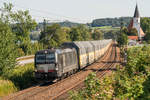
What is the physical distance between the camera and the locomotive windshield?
1922cm

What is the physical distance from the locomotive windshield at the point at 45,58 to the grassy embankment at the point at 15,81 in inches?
101

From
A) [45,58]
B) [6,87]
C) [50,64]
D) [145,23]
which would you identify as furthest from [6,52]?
[145,23]

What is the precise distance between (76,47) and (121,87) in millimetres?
15613

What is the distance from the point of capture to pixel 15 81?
19.9m

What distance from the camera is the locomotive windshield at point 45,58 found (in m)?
19.2

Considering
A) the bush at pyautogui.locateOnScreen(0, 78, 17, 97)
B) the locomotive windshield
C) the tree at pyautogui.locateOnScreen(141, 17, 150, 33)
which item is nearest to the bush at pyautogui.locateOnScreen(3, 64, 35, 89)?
the bush at pyautogui.locateOnScreen(0, 78, 17, 97)

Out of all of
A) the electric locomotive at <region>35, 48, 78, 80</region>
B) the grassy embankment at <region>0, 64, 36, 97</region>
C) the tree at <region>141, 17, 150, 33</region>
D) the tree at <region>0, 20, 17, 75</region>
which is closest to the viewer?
the grassy embankment at <region>0, 64, 36, 97</region>

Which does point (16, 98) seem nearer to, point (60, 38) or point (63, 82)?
point (63, 82)

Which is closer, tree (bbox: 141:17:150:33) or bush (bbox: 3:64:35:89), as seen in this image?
bush (bbox: 3:64:35:89)

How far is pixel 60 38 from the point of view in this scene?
86938 millimetres

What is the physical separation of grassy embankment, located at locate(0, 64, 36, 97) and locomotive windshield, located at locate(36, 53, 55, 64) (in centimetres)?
256

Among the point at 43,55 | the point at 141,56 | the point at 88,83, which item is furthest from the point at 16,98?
the point at 141,56

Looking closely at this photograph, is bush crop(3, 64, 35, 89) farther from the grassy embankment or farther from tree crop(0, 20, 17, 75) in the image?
tree crop(0, 20, 17, 75)

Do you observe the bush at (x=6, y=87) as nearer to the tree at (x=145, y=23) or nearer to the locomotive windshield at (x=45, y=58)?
the locomotive windshield at (x=45, y=58)
